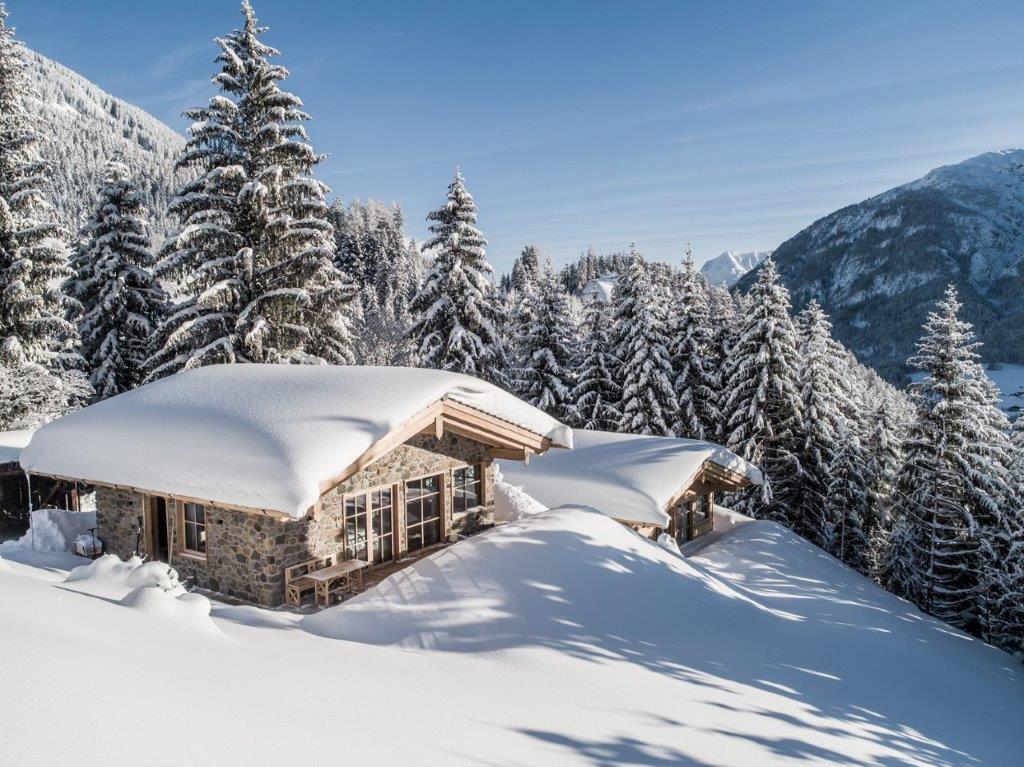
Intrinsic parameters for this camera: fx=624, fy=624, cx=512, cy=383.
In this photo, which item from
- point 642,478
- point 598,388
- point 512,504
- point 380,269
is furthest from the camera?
point 380,269

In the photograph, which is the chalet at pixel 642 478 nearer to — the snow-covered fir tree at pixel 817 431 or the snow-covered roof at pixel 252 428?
the snow-covered roof at pixel 252 428

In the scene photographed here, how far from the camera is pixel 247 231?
18688 mm

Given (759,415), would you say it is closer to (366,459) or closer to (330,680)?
(366,459)

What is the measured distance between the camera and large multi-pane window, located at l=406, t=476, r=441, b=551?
40.3 ft

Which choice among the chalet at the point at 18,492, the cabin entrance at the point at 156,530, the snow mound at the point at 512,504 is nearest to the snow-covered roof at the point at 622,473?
the snow mound at the point at 512,504

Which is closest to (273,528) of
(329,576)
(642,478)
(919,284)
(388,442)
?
(329,576)

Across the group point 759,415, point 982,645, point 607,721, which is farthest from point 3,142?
point 982,645

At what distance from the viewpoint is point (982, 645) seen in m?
14.9

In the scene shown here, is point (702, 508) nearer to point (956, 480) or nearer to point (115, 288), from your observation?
point (956, 480)

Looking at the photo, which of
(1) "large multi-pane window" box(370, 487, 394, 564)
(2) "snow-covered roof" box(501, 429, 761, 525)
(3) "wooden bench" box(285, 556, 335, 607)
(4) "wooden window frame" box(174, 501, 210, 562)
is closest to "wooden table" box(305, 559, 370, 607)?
(3) "wooden bench" box(285, 556, 335, 607)

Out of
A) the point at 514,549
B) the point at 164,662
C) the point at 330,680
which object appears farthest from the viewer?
the point at 514,549

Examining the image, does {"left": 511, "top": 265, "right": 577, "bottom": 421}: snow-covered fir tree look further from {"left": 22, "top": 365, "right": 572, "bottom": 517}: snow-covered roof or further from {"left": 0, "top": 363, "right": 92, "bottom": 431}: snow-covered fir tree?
{"left": 0, "top": 363, "right": 92, "bottom": 431}: snow-covered fir tree

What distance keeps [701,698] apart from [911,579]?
1803 centimetres

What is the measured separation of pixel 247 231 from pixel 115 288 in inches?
325
